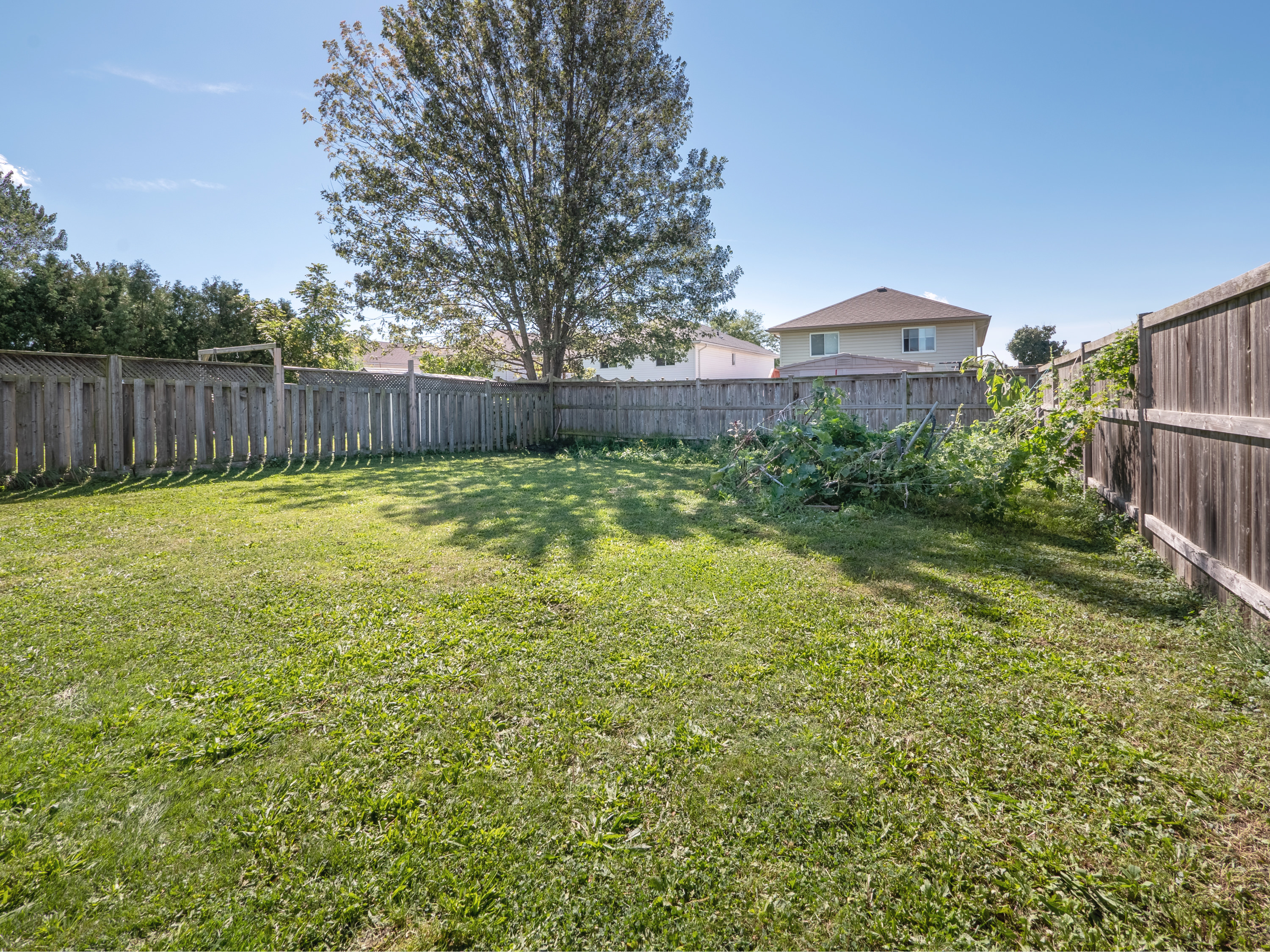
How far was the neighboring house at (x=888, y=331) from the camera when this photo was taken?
73.9 feet

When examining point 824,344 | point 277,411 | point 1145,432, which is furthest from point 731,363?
point 1145,432

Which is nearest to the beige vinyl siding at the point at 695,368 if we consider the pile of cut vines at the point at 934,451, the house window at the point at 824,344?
the house window at the point at 824,344

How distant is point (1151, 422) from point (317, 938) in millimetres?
5197

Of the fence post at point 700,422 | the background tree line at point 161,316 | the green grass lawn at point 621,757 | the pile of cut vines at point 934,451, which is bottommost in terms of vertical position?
the green grass lawn at point 621,757

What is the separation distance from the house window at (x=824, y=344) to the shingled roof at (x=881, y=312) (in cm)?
58

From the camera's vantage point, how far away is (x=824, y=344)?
80.5 feet

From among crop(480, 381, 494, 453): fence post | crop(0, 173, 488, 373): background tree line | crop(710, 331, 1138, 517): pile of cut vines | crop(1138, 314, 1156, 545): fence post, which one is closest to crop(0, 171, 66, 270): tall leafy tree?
crop(0, 173, 488, 373): background tree line

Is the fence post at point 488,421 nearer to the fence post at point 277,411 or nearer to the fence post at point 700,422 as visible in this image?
the fence post at point 277,411

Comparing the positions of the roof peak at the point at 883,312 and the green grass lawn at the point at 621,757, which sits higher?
the roof peak at the point at 883,312

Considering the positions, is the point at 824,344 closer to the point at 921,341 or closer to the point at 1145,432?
the point at 921,341

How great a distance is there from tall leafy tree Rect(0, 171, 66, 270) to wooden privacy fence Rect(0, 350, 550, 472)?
841 inches

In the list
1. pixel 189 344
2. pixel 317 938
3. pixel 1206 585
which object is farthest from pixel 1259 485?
pixel 189 344

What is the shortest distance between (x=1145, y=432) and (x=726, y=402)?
8052 millimetres

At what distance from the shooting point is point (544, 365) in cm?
1519
